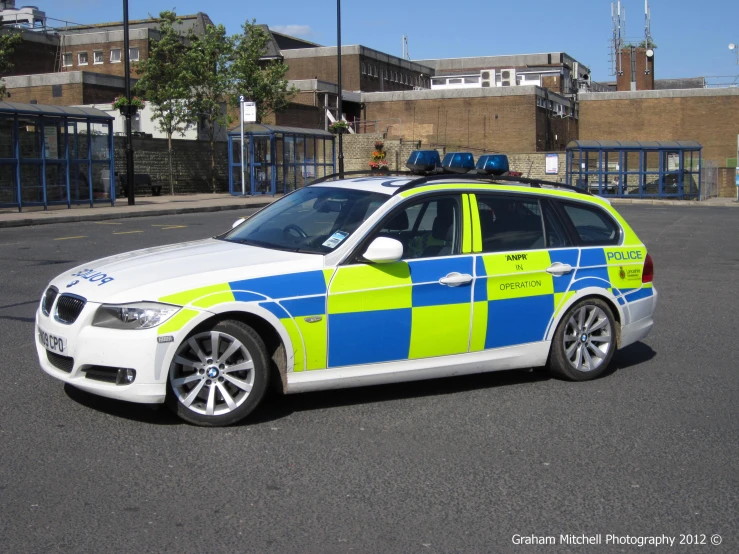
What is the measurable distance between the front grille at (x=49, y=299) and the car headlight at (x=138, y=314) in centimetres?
61

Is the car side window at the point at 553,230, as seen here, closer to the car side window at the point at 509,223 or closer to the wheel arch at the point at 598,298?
the car side window at the point at 509,223

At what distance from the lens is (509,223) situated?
6.81 meters

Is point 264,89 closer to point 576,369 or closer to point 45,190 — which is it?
point 45,190

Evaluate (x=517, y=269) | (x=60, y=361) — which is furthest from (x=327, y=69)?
(x=60, y=361)

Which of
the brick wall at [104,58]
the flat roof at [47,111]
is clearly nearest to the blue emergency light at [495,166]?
the flat roof at [47,111]

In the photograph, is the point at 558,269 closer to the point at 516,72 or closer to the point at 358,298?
the point at 358,298

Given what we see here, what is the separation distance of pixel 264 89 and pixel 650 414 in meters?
41.9

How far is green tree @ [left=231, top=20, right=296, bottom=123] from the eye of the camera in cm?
4472

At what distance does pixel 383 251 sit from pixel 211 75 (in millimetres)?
37697

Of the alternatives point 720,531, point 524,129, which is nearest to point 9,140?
point 720,531

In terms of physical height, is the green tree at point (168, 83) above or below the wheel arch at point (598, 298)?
above

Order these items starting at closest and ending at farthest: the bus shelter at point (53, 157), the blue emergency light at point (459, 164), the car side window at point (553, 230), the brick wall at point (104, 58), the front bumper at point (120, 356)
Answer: the front bumper at point (120, 356) → the car side window at point (553, 230) → the blue emergency light at point (459, 164) → the bus shelter at point (53, 157) → the brick wall at point (104, 58)

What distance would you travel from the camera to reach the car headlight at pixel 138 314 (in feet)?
17.7

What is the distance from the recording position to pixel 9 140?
24891 millimetres
